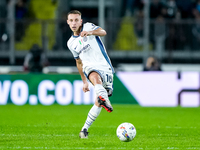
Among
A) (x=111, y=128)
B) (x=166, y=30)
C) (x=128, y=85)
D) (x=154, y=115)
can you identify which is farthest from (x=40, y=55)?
(x=111, y=128)

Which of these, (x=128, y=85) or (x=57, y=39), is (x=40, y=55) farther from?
(x=128, y=85)

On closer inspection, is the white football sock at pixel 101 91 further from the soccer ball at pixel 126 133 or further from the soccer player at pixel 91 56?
the soccer ball at pixel 126 133

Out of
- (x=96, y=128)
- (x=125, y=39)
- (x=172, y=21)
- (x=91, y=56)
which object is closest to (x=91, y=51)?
(x=91, y=56)

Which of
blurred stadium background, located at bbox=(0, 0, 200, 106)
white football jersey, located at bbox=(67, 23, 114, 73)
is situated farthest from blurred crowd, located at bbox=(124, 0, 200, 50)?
white football jersey, located at bbox=(67, 23, 114, 73)

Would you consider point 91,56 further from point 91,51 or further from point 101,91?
point 101,91

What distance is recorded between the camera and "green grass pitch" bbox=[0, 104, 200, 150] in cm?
703

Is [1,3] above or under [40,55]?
above

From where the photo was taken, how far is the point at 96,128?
9.53 meters

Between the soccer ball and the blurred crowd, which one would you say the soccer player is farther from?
the blurred crowd

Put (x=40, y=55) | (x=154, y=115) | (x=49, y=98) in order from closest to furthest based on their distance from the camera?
(x=154, y=115)
(x=49, y=98)
(x=40, y=55)

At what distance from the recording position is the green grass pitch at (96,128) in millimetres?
7029

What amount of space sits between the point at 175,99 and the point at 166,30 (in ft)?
11.7

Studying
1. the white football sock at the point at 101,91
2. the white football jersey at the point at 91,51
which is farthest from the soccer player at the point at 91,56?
the white football sock at the point at 101,91

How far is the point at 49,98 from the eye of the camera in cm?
1513
